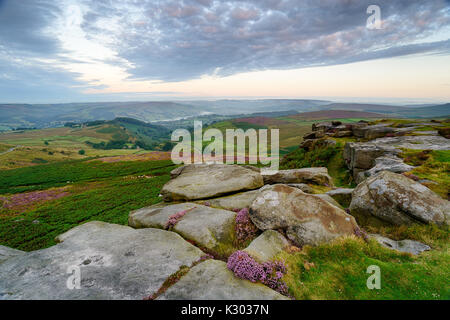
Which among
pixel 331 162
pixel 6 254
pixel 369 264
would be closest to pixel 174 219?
pixel 6 254

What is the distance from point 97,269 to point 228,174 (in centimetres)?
1460

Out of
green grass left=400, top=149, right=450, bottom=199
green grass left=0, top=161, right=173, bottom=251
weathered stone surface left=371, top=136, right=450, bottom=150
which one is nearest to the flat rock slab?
weathered stone surface left=371, top=136, right=450, bottom=150

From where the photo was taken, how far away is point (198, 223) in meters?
12.7

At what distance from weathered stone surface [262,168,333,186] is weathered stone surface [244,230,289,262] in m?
12.4

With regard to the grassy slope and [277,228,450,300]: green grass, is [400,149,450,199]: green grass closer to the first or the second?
the grassy slope

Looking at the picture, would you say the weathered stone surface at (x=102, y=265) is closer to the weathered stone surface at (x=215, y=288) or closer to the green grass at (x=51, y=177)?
the weathered stone surface at (x=215, y=288)

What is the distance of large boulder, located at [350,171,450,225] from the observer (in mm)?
10875

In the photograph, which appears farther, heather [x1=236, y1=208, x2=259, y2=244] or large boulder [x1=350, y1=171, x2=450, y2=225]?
heather [x1=236, y1=208, x2=259, y2=244]

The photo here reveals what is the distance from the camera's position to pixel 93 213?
1874 inches

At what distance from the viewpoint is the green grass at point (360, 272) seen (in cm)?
688

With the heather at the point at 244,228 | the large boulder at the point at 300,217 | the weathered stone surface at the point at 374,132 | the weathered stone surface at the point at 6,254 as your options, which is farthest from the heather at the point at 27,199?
the weathered stone surface at the point at 374,132

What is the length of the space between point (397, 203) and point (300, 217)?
6119 millimetres
